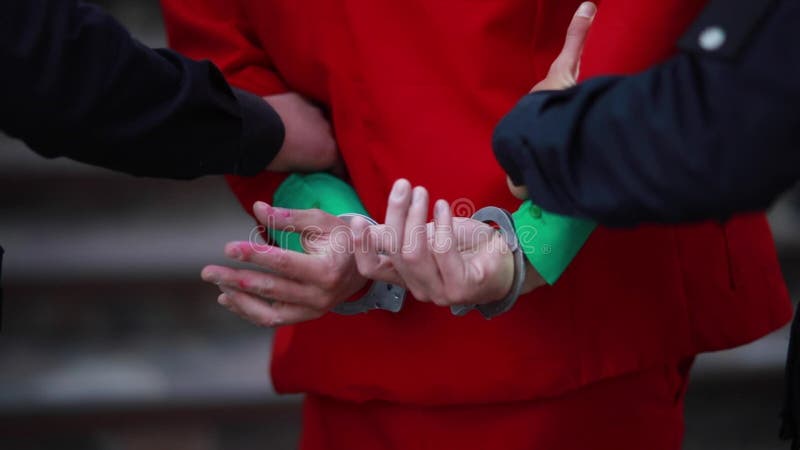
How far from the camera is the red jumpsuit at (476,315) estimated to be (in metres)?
1.15

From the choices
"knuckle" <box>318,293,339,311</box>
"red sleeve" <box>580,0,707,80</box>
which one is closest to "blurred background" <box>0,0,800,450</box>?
Answer: "knuckle" <box>318,293,339,311</box>

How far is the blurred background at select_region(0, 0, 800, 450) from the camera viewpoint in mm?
2070

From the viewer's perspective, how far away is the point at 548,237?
103 centimetres

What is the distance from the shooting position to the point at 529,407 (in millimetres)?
1185

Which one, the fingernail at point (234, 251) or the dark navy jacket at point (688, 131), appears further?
the fingernail at point (234, 251)

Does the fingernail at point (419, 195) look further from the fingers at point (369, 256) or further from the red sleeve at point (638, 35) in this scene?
the red sleeve at point (638, 35)

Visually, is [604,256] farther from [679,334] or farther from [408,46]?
[408,46]

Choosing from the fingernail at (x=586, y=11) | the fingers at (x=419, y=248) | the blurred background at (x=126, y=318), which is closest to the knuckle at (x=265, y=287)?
the fingers at (x=419, y=248)

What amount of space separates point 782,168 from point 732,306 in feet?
1.47

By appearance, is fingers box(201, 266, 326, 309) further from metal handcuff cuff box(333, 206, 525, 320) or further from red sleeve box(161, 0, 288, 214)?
red sleeve box(161, 0, 288, 214)

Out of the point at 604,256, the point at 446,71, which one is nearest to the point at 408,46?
the point at 446,71

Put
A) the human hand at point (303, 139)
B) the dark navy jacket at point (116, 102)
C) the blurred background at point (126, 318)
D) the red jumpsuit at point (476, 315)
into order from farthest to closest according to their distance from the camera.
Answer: the blurred background at point (126, 318) < the human hand at point (303, 139) < the red jumpsuit at point (476, 315) < the dark navy jacket at point (116, 102)

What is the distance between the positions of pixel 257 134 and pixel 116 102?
184 millimetres

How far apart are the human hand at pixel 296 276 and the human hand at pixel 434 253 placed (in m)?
0.11
